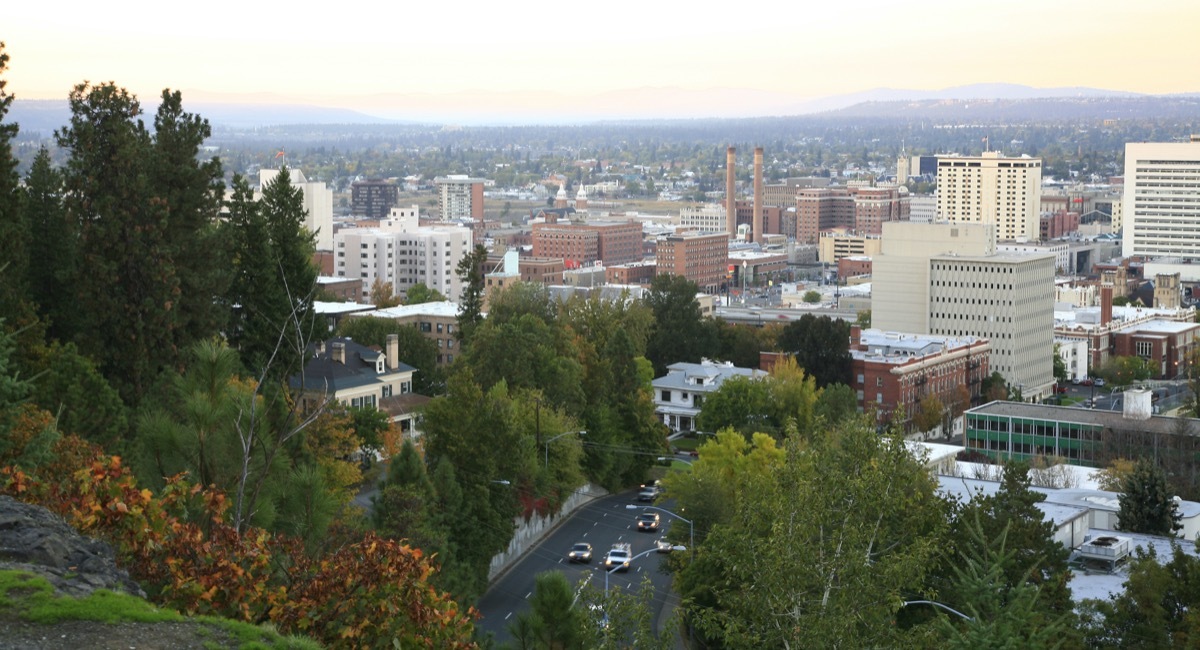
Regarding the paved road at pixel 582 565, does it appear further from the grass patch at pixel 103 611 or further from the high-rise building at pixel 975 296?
the high-rise building at pixel 975 296

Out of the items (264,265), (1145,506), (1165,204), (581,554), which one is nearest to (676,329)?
(581,554)

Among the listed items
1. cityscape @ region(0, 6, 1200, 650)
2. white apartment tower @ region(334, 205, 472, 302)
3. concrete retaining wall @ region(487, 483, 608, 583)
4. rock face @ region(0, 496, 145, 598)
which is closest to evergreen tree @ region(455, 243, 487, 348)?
cityscape @ region(0, 6, 1200, 650)

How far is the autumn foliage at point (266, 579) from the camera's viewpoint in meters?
12.6

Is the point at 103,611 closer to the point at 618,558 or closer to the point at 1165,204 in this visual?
the point at 618,558

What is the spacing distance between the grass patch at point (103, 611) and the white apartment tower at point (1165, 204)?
164 metres

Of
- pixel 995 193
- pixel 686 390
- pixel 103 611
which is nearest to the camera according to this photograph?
pixel 103 611

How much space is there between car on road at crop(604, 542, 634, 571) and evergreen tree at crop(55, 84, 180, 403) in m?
11.9

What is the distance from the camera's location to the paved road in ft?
113

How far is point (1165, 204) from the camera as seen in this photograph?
169000 millimetres

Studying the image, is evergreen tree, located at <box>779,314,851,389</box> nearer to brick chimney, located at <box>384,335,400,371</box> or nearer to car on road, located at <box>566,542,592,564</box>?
brick chimney, located at <box>384,335,400,371</box>

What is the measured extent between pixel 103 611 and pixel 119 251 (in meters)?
20.8

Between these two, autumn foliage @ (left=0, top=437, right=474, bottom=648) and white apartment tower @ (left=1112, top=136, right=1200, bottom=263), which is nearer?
autumn foliage @ (left=0, top=437, right=474, bottom=648)

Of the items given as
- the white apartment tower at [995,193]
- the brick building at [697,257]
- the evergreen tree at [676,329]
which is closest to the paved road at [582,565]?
the evergreen tree at [676,329]

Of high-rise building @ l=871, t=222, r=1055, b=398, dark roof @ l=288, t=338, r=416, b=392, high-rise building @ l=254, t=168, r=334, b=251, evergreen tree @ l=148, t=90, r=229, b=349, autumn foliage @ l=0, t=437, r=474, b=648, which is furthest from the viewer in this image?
high-rise building @ l=254, t=168, r=334, b=251
